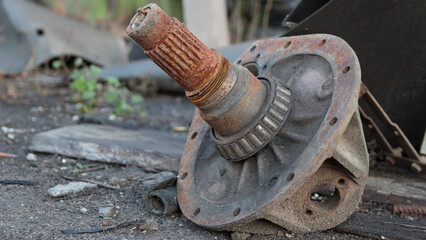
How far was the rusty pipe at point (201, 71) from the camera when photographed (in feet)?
7.00

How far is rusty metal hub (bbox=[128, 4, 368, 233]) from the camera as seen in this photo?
2.11 meters

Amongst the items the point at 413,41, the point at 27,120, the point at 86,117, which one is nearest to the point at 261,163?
the point at 413,41

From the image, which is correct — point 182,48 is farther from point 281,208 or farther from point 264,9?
point 264,9

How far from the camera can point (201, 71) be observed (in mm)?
2217

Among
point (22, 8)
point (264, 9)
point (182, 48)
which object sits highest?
point (182, 48)

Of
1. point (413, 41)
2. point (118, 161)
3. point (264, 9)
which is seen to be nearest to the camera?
point (413, 41)

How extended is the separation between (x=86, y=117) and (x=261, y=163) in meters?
2.53

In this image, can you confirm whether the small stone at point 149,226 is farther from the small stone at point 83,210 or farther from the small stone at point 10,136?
the small stone at point 10,136

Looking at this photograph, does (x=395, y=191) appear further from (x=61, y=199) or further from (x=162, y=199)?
(x=61, y=199)

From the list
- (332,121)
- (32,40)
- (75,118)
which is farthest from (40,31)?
(332,121)

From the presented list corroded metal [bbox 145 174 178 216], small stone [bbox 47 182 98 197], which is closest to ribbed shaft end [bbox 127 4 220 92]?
corroded metal [bbox 145 174 178 216]

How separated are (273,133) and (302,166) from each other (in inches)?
12.0

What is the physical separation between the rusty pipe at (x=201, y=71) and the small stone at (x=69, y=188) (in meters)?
0.96

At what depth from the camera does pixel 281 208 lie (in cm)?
219
